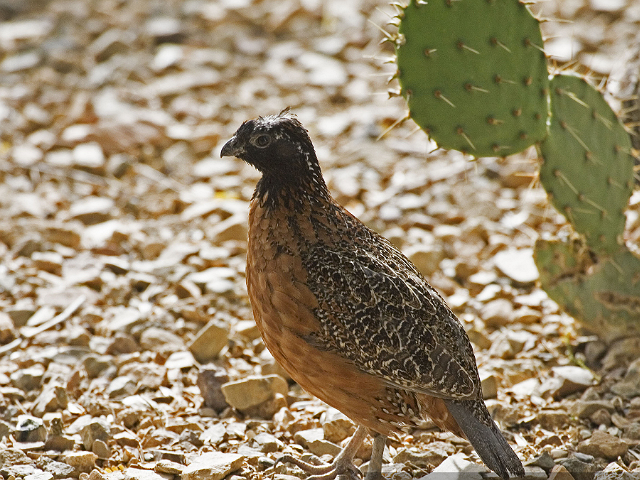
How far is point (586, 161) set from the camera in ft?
17.9

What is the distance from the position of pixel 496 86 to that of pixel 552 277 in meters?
1.40

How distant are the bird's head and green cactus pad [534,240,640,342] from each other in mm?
1979

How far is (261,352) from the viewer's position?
577 centimetres

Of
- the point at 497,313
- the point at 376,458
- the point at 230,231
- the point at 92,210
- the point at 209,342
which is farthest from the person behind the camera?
the point at 92,210

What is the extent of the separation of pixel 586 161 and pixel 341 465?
8.10 feet

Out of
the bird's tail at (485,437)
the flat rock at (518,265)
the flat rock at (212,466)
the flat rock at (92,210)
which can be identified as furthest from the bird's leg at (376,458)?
the flat rock at (92,210)

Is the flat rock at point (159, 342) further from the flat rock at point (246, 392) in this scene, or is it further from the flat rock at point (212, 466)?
the flat rock at point (212, 466)

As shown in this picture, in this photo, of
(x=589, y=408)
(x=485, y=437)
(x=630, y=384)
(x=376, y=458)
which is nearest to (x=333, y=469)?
(x=376, y=458)

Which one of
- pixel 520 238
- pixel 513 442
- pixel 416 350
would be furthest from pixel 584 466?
pixel 520 238

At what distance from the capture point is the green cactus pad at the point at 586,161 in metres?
5.39

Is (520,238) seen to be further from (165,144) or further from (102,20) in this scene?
(102,20)

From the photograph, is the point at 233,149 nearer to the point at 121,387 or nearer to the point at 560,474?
the point at 121,387

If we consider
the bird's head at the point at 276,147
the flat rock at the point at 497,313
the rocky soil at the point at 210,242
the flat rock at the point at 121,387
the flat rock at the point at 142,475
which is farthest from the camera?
the flat rock at the point at 497,313

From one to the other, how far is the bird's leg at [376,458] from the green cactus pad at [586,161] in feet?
6.44
